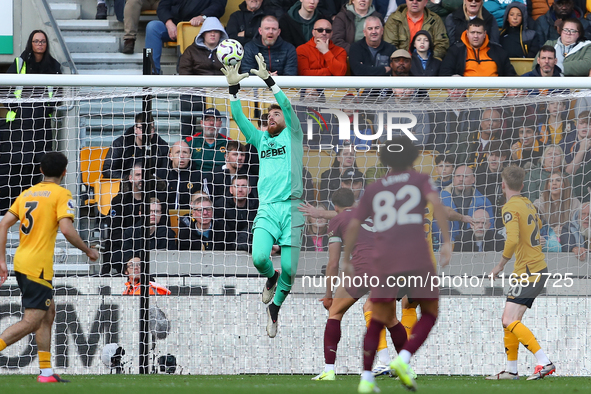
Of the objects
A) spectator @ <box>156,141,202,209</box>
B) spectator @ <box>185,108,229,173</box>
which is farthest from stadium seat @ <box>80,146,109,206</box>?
spectator @ <box>185,108,229,173</box>

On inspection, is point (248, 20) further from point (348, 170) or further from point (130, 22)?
point (348, 170)

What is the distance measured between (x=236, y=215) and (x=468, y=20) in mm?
4387

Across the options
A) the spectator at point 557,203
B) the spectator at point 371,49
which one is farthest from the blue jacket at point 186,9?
the spectator at point 557,203

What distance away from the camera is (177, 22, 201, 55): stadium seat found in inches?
406

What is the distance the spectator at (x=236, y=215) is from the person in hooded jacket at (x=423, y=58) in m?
2.75

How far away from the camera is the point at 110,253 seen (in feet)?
26.5

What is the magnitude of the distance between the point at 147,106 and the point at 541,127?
419cm

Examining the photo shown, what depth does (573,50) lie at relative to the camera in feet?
32.0

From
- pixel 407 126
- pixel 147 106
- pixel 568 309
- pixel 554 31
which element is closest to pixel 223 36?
pixel 147 106

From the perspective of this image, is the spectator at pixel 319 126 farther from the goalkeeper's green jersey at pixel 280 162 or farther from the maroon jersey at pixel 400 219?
the maroon jersey at pixel 400 219

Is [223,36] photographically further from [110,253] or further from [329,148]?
[110,253]

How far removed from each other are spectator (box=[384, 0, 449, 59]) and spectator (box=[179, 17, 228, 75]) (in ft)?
Result: 7.28

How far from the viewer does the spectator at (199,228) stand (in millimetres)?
8156

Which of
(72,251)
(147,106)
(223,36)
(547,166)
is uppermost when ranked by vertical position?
(223,36)
